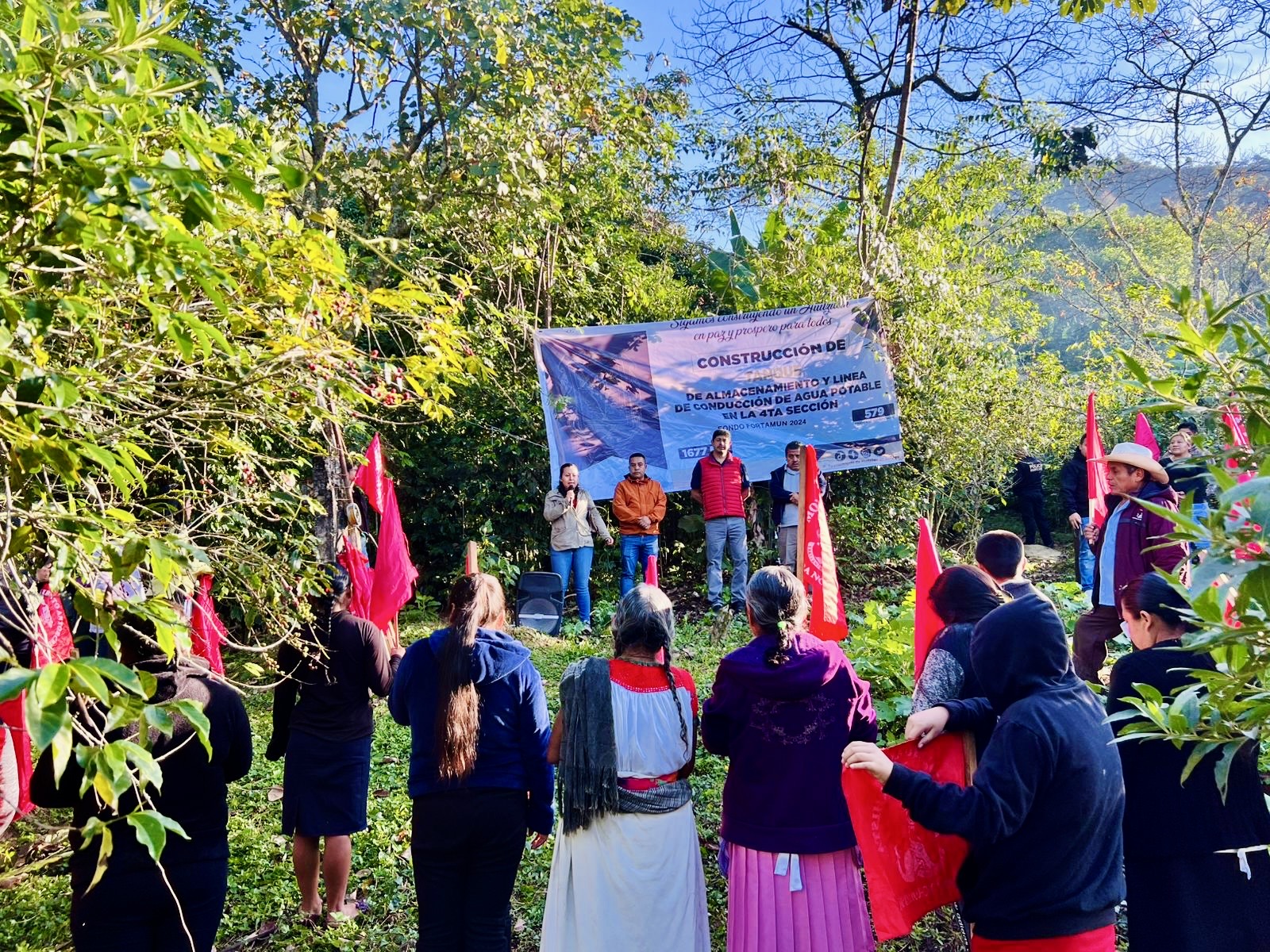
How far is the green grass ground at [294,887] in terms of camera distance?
4.16 meters

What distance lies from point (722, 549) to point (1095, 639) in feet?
13.9

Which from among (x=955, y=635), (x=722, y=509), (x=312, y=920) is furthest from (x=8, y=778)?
(x=722, y=509)

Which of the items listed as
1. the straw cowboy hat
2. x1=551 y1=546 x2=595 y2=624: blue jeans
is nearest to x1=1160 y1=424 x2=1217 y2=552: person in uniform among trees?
the straw cowboy hat

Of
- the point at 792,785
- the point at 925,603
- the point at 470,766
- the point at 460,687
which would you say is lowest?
the point at 792,785

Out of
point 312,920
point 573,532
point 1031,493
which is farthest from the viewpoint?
point 1031,493

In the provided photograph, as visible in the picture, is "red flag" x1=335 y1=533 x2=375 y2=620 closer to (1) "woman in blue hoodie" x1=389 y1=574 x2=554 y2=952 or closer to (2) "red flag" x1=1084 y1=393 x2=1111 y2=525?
(1) "woman in blue hoodie" x1=389 y1=574 x2=554 y2=952

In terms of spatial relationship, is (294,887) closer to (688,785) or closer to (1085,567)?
(688,785)

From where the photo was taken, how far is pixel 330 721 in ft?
13.3

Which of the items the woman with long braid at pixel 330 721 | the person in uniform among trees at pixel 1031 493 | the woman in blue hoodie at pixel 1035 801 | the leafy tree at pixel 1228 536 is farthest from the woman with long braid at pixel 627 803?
the person in uniform among trees at pixel 1031 493

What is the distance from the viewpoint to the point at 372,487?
702cm

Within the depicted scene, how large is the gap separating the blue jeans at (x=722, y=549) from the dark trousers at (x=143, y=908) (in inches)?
262

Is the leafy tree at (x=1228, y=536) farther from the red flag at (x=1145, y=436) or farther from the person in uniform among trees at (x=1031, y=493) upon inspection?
the person in uniform among trees at (x=1031, y=493)

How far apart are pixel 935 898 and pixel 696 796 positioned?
104 inches

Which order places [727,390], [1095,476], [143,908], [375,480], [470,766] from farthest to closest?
[727,390] < [1095,476] < [375,480] < [470,766] < [143,908]
